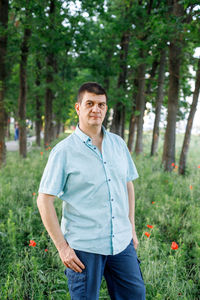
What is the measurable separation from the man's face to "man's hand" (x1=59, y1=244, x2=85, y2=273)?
101cm

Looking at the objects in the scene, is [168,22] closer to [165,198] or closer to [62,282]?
[165,198]

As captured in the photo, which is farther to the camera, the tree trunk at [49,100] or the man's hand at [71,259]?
the tree trunk at [49,100]

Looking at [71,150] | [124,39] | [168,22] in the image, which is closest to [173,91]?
[168,22]

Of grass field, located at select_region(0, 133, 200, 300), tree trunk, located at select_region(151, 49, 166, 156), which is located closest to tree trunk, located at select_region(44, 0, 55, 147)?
tree trunk, located at select_region(151, 49, 166, 156)

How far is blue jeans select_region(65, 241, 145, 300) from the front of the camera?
1.86 meters

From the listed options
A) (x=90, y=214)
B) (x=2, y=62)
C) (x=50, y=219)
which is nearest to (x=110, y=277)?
(x=90, y=214)

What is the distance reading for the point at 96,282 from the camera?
189 centimetres

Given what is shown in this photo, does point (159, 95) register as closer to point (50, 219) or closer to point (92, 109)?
point (92, 109)

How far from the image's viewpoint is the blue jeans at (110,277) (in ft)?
6.11

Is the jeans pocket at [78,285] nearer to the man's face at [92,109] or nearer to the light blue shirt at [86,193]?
the light blue shirt at [86,193]

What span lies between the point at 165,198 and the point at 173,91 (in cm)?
435

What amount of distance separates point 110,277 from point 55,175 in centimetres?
98

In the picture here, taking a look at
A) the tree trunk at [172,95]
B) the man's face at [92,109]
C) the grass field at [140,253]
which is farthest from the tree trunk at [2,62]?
the man's face at [92,109]

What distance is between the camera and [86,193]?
1899 mm
